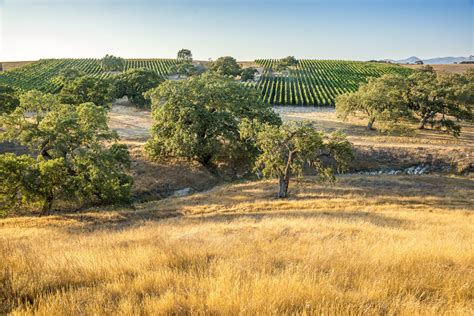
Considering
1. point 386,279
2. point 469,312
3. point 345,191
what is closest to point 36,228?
point 386,279

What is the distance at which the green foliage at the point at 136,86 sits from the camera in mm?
59750

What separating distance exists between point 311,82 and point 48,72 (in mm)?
73345

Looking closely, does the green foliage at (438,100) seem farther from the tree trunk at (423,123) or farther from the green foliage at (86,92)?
the green foliage at (86,92)

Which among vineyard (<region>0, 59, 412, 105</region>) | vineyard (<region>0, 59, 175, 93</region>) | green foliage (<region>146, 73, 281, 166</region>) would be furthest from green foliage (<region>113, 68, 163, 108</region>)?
green foliage (<region>146, 73, 281, 166</region>)

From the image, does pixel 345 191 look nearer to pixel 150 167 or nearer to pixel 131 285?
pixel 150 167

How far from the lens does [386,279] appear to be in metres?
5.17

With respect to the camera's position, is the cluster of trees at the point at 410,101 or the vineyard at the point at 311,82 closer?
the cluster of trees at the point at 410,101

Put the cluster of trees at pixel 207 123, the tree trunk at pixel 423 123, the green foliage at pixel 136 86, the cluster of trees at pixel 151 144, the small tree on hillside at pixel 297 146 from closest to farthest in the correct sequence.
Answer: the cluster of trees at pixel 151 144 < the small tree on hillside at pixel 297 146 < the cluster of trees at pixel 207 123 < the tree trunk at pixel 423 123 < the green foliage at pixel 136 86

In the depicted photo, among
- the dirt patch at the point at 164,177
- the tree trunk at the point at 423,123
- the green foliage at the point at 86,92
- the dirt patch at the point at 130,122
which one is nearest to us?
the dirt patch at the point at 164,177

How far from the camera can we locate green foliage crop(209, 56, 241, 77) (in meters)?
96.8

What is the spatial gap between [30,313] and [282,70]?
11396 centimetres

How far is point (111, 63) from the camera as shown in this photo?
101250mm

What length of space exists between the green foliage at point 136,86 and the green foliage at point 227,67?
37.2 metres

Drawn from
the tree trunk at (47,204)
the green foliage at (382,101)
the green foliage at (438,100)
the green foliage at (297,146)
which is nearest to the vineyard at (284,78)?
the green foliage at (382,101)
